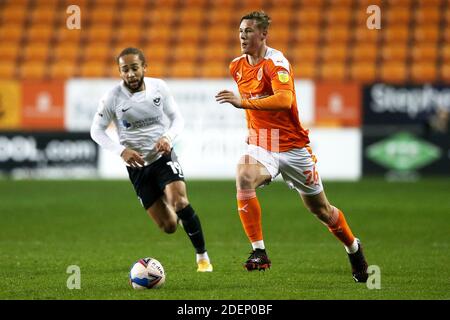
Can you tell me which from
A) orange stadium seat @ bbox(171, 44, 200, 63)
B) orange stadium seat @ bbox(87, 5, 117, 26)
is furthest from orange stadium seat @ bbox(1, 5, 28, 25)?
orange stadium seat @ bbox(171, 44, 200, 63)

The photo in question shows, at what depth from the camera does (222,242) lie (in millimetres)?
11273

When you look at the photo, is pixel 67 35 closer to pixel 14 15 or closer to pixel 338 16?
pixel 14 15

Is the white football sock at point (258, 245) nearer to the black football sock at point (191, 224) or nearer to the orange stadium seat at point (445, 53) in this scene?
the black football sock at point (191, 224)

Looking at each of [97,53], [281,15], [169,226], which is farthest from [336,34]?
[169,226]

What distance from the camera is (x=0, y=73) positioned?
22.9 m

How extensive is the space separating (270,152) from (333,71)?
1469 centimetres

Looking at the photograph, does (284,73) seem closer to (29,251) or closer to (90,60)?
(29,251)

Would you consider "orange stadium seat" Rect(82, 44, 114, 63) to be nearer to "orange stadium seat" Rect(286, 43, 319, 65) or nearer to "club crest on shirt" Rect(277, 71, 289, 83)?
"orange stadium seat" Rect(286, 43, 319, 65)

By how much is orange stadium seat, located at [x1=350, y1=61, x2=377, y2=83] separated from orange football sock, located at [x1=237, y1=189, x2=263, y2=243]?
14482mm

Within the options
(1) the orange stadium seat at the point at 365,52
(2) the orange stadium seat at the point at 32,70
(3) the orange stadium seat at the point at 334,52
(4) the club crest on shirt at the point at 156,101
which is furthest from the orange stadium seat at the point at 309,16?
(4) the club crest on shirt at the point at 156,101

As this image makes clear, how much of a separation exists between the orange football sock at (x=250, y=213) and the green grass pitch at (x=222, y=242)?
15.0 inches

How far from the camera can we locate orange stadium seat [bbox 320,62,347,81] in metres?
22.2

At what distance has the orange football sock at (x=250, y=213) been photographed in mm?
7883
